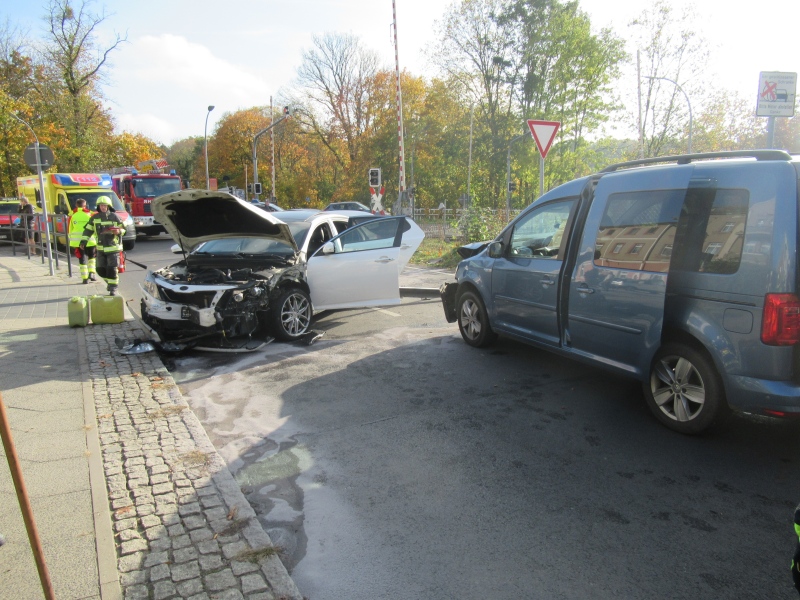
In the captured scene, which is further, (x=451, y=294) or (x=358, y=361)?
(x=451, y=294)

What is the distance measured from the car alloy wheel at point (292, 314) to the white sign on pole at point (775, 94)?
685 cm

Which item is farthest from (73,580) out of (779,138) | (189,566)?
(779,138)

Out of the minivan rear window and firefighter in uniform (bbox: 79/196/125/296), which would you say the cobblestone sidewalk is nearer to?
the minivan rear window

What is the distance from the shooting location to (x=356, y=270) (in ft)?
27.2

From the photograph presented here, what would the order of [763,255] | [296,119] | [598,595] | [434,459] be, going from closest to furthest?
[598,595] < [763,255] < [434,459] < [296,119]

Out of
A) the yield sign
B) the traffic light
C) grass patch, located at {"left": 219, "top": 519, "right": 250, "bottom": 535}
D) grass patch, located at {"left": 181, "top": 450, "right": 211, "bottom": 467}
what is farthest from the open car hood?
the traffic light

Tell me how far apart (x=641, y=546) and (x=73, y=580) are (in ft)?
9.44

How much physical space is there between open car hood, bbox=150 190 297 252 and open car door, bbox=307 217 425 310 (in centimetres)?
54

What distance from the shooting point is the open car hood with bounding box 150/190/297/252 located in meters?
7.54

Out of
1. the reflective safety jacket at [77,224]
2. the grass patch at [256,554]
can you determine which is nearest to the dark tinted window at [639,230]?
the grass patch at [256,554]

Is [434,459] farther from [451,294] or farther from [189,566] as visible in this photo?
[451,294]

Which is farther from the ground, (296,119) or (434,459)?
(296,119)

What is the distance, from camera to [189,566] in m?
2.94

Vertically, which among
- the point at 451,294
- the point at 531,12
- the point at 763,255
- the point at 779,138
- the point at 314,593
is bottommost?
the point at 314,593
